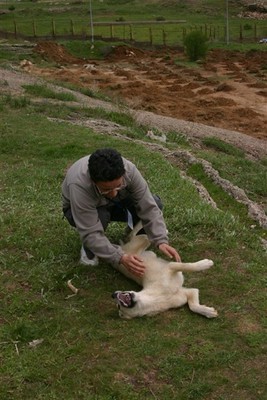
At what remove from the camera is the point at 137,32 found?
4466 centimetres

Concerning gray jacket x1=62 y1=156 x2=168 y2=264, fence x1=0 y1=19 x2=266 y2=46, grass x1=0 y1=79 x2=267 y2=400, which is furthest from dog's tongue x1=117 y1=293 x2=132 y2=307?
fence x1=0 y1=19 x2=266 y2=46

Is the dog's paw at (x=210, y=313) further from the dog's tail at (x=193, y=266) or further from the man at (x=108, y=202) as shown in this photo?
the man at (x=108, y=202)

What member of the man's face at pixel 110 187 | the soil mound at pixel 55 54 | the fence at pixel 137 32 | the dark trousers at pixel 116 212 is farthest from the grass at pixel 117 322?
the fence at pixel 137 32

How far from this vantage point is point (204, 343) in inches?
166

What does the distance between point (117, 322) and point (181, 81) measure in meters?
22.7

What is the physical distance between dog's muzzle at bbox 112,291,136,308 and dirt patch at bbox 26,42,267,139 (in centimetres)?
1315

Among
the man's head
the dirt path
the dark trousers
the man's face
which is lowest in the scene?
the dirt path

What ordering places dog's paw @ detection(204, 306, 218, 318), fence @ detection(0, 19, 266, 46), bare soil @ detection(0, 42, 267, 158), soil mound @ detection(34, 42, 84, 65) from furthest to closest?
fence @ detection(0, 19, 266, 46)
soil mound @ detection(34, 42, 84, 65)
bare soil @ detection(0, 42, 267, 158)
dog's paw @ detection(204, 306, 218, 318)

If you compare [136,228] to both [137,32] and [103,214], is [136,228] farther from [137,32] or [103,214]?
[137,32]

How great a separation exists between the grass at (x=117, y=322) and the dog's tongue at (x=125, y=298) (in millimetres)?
162

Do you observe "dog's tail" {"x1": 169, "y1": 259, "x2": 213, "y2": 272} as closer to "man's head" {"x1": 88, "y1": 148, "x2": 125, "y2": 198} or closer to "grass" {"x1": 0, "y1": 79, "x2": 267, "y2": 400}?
"grass" {"x1": 0, "y1": 79, "x2": 267, "y2": 400}

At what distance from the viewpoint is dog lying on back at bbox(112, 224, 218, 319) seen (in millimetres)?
4422

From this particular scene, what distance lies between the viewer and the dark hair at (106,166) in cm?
426

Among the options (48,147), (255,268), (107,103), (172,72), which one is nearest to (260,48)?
(172,72)
